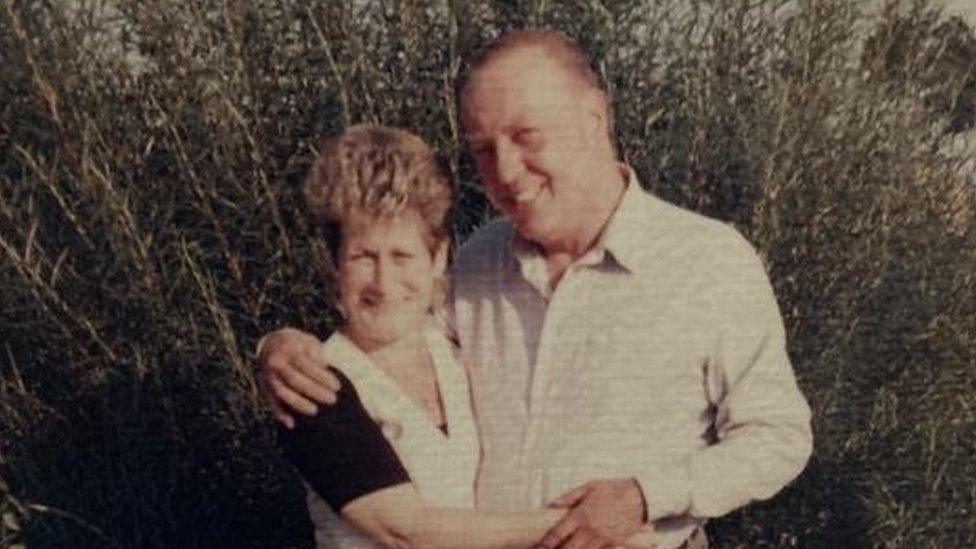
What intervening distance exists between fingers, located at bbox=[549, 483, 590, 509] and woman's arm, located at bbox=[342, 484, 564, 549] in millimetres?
121

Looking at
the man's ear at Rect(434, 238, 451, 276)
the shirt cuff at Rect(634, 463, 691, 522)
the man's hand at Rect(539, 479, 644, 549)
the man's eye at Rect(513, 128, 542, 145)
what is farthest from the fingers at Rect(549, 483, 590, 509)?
the man's eye at Rect(513, 128, 542, 145)

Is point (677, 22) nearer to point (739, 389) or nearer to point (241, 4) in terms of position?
point (241, 4)

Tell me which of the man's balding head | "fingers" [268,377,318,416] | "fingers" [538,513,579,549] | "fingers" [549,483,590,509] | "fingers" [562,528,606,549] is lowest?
"fingers" [562,528,606,549]

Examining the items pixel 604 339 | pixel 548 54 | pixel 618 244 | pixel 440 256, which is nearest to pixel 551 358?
pixel 604 339

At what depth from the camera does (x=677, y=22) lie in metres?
5.79

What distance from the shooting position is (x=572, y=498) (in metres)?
3.62

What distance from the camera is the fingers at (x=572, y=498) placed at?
361 centimetres

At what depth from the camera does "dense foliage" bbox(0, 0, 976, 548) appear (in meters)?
5.53

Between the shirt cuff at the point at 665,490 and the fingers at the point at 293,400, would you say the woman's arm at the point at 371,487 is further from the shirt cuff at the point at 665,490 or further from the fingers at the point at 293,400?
the shirt cuff at the point at 665,490

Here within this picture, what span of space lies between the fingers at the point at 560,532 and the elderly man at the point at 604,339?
0.06 m

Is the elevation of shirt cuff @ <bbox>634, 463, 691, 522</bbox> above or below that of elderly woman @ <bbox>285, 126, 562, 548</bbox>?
below

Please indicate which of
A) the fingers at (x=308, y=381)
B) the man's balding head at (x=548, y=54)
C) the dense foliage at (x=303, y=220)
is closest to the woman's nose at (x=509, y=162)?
the man's balding head at (x=548, y=54)

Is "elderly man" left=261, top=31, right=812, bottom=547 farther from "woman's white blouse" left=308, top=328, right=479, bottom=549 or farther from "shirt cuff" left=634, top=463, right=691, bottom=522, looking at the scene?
"woman's white blouse" left=308, top=328, right=479, bottom=549

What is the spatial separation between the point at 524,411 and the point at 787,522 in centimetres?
223
